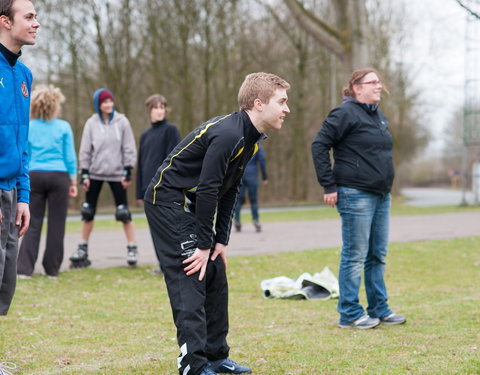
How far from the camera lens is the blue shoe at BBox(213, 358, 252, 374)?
441cm

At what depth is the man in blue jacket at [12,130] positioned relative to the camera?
3896 mm

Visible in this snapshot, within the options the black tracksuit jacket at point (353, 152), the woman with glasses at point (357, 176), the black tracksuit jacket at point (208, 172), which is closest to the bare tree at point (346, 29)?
the woman with glasses at point (357, 176)

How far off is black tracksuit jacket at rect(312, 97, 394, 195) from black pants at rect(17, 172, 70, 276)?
3689mm

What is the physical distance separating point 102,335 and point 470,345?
2.87 metres

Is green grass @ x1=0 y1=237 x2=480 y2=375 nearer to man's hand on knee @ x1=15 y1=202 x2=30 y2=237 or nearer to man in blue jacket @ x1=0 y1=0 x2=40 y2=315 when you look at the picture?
man in blue jacket @ x1=0 y1=0 x2=40 y2=315

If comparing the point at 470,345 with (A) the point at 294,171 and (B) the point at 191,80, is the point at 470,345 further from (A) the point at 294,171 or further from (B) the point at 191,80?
(A) the point at 294,171

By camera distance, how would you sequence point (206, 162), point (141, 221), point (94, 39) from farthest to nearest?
point (94, 39)
point (141, 221)
point (206, 162)

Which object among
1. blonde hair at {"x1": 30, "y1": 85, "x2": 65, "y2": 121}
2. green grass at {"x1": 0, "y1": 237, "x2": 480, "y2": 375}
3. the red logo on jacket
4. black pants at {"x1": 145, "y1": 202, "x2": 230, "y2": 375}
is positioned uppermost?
blonde hair at {"x1": 30, "y1": 85, "x2": 65, "y2": 121}

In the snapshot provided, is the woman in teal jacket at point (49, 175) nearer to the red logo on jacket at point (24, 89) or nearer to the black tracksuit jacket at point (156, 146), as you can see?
the black tracksuit jacket at point (156, 146)

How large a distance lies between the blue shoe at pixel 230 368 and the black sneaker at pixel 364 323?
5.61ft

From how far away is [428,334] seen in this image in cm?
554

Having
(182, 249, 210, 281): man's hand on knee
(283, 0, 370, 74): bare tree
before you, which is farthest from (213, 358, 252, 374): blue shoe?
(283, 0, 370, 74): bare tree

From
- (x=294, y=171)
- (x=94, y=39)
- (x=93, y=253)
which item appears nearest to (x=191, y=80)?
(x=94, y=39)

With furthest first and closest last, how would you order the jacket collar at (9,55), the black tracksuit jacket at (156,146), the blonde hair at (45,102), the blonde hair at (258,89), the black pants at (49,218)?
the black tracksuit jacket at (156,146), the black pants at (49,218), the blonde hair at (45,102), the blonde hair at (258,89), the jacket collar at (9,55)
